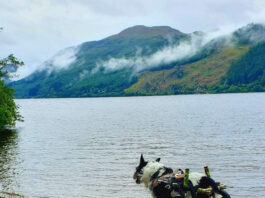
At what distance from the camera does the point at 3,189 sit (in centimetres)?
2636

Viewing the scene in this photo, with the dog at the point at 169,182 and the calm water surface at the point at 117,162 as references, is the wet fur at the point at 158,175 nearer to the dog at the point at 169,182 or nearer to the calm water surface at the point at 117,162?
the dog at the point at 169,182

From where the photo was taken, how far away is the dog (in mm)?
13250

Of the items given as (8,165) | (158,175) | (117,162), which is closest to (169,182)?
(158,175)

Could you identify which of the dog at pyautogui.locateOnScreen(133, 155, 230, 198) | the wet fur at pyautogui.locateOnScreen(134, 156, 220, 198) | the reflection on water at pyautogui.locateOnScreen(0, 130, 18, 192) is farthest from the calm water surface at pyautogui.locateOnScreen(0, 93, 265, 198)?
the dog at pyautogui.locateOnScreen(133, 155, 230, 198)

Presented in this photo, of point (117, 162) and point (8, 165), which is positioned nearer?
point (8, 165)

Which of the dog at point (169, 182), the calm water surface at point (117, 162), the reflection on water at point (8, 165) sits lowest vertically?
the calm water surface at point (117, 162)

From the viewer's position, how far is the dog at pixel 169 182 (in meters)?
13.2

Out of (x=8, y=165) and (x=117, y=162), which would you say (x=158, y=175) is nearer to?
(x=117, y=162)

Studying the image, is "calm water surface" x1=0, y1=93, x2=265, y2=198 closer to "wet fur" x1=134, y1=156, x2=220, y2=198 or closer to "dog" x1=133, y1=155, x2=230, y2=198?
"wet fur" x1=134, y1=156, x2=220, y2=198

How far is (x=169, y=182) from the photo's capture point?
14.0 m

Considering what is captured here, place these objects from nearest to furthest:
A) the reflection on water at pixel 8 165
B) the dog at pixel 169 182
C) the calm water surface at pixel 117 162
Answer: the dog at pixel 169 182, the calm water surface at pixel 117 162, the reflection on water at pixel 8 165

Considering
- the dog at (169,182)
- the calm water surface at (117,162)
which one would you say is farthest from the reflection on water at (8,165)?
the dog at (169,182)

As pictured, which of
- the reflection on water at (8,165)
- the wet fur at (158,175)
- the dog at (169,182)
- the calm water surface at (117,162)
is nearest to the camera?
the dog at (169,182)

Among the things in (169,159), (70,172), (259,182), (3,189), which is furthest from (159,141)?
(3,189)
